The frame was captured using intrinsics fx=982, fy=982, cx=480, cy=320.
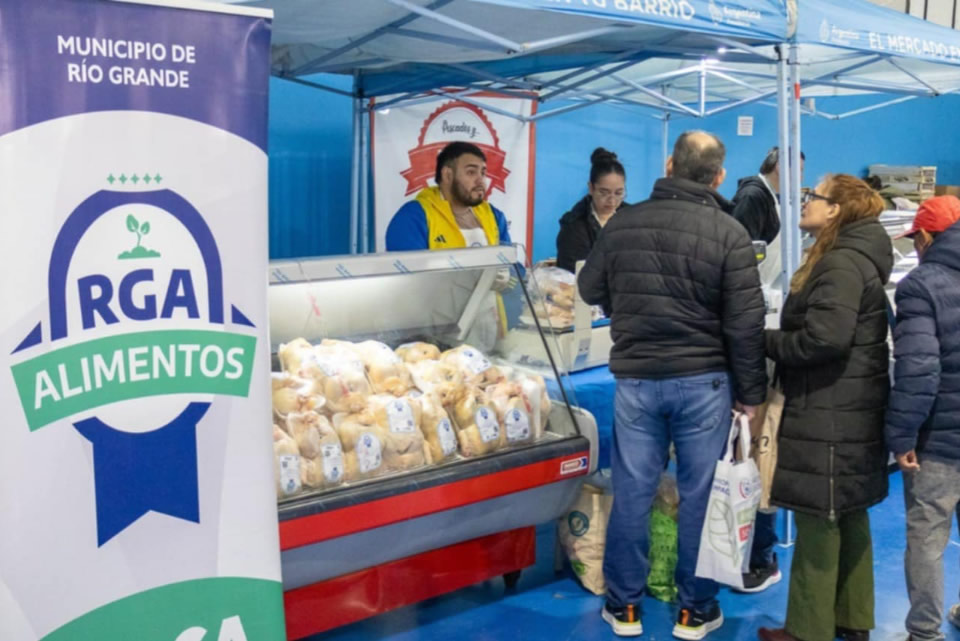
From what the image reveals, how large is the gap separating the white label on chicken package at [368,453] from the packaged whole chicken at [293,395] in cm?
18

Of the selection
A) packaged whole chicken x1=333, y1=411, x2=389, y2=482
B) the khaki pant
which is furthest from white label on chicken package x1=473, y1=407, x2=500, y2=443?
the khaki pant

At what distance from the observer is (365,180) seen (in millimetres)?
6281

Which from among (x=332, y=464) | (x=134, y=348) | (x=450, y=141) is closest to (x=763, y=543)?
(x=332, y=464)

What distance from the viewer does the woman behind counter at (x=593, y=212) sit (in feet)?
16.0

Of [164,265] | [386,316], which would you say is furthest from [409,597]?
[164,265]

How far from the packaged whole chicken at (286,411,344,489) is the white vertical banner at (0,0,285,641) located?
89 cm

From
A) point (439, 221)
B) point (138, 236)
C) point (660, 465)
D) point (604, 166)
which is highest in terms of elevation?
point (604, 166)

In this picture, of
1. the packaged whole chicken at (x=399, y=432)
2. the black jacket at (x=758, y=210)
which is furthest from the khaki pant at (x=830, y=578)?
the black jacket at (x=758, y=210)

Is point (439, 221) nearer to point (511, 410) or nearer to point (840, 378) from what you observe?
point (511, 410)

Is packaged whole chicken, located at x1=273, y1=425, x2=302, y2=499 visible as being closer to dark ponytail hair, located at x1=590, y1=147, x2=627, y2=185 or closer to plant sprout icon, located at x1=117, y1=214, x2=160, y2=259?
plant sprout icon, located at x1=117, y1=214, x2=160, y2=259

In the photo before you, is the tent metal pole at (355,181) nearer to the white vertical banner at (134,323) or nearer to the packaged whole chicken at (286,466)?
the packaged whole chicken at (286,466)

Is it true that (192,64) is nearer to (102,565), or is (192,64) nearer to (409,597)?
(102,565)

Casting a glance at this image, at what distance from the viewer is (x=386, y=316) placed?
11.6ft

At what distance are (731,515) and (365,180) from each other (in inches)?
147
